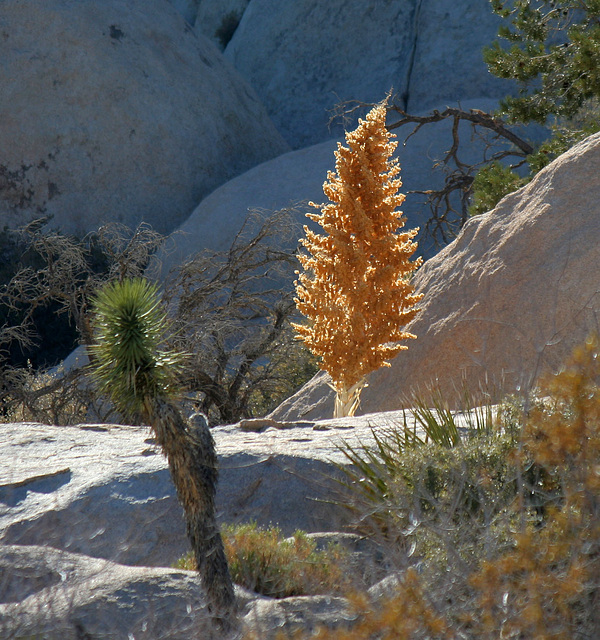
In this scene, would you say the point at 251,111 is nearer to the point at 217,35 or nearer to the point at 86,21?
the point at 86,21

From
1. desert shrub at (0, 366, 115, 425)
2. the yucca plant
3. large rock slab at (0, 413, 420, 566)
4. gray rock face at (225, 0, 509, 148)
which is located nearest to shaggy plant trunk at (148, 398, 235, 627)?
the yucca plant

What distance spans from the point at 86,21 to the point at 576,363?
21725mm

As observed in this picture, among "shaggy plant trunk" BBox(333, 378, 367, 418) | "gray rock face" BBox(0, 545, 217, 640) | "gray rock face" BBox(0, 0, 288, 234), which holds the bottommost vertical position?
"gray rock face" BBox(0, 545, 217, 640)

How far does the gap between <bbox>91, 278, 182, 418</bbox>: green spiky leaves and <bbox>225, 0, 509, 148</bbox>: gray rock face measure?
21409 mm

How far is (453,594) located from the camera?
321 cm

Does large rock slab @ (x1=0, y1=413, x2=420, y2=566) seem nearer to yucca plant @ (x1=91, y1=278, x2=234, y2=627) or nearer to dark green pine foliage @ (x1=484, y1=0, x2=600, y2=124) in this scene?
yucca plant @ (x1=91, y1=278, x2=234, y2=627)

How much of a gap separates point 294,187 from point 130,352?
16219mm

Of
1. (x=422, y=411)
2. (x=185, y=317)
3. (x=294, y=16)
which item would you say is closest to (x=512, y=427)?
(x=422, y=411)

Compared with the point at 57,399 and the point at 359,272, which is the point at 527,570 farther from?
the point at 57,399

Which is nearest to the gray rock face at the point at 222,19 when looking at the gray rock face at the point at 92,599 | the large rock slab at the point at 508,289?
the large rock slab at the point at 508,289

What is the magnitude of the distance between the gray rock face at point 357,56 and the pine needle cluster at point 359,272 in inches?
686

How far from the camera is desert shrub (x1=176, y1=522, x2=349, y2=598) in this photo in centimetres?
407

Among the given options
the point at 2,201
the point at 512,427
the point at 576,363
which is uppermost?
the point at 2,201

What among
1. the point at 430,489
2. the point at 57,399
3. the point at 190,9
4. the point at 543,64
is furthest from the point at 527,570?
the point at 190,9
